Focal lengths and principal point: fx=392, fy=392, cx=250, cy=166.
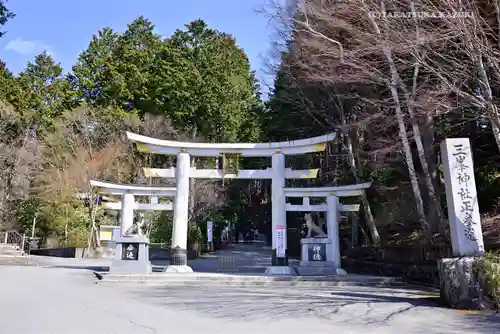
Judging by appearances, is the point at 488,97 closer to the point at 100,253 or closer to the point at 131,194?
the point at 131,194

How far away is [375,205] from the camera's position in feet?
61.6

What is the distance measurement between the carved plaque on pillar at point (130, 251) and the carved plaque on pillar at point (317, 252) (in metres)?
6.17

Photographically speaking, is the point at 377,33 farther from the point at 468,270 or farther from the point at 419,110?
the point at 468,270

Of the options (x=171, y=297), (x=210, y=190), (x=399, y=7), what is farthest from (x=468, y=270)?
(x=210, y=190)

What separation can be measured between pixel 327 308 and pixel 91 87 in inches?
1159

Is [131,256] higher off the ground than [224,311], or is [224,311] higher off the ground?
[131,256]

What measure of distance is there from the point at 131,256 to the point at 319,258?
6736mm

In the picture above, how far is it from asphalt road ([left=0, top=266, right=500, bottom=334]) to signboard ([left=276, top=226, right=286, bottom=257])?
348 cm

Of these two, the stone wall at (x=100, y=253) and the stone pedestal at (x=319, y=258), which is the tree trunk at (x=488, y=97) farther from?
the stone wall at (x=100, y=253)

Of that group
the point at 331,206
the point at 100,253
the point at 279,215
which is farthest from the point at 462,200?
the point at 100,253

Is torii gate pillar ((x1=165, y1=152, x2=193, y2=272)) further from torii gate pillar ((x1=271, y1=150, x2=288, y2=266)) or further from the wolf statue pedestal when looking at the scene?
the wolf statue pedestal

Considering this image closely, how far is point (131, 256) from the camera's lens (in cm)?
1355

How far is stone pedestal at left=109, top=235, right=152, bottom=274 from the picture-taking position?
43.9ft

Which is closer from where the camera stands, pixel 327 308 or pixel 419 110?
pixel 327 308
